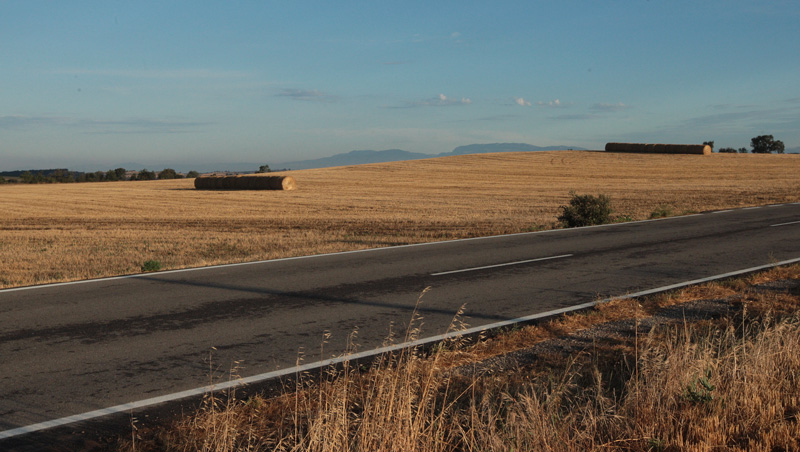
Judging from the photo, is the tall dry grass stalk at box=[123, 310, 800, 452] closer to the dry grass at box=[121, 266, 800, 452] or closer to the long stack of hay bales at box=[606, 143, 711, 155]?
the dry grass at box=[121, 266, 800, 452]

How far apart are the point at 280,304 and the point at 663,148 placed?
7502 cm

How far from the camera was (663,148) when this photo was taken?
7488 centimetres

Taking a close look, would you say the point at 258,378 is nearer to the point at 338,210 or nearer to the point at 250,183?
the point at 338,210

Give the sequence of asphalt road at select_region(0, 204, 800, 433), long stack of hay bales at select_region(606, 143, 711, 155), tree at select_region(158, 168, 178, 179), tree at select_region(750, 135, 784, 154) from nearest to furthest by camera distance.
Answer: asphalt road at select_region(0, 204, 800, 433)
long stack of hay bales at select_region(606, 143, 711, 155)
tree at select_region(158, 168, 178, 179)
tree at select_region(750, 135, 784, 154)

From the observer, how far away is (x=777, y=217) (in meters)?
18.5

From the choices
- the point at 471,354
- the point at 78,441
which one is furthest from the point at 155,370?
the point at 471,354

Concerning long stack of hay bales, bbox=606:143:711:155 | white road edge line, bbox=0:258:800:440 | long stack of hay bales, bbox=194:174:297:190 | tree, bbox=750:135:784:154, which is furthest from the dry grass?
tree, bbox=750:135:784:154

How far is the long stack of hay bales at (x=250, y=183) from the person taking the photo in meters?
43.9

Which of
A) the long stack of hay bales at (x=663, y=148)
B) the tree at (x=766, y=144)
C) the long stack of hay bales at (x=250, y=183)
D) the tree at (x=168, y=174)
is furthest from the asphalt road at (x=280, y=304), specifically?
the tree at (x=766, y=144)

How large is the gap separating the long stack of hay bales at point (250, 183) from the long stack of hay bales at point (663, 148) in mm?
48566

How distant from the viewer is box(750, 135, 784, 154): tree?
108 m

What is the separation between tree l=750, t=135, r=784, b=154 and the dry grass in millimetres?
120024

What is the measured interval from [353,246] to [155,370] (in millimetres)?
9321

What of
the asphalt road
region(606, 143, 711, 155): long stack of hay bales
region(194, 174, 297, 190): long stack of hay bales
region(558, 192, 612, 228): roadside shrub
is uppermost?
region(606, 143, 711, 155): long stack of hay bales
